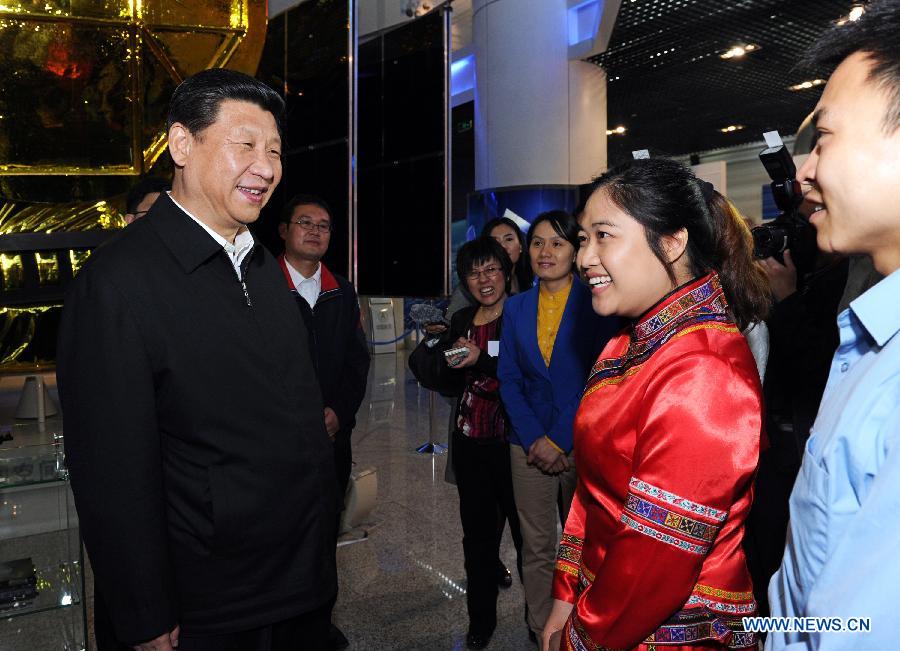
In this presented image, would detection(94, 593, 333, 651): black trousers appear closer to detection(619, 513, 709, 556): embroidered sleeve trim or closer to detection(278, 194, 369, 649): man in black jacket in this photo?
detection(619, 513, 709, 556): embroidered sleeve trim

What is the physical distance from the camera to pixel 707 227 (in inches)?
53.8

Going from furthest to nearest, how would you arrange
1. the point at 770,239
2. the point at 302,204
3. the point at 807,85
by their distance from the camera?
the point at 807,85 < the point at 302,204 < the point at 770,239

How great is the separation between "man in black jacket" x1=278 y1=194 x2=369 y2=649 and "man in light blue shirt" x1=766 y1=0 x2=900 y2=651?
2.05 m

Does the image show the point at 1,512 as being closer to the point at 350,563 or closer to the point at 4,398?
the point at 350,563

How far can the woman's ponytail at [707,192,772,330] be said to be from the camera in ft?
4.58

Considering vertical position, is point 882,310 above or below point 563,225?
below

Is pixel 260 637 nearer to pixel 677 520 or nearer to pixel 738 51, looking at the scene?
pixel 677 520

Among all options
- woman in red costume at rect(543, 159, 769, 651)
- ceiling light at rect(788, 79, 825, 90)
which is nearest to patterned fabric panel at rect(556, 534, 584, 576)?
woman in red costume at rect(543, 159, 769, 651)

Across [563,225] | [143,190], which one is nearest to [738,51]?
[563,225]

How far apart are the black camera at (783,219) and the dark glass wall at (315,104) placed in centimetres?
255

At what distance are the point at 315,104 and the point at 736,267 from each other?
3.46 m

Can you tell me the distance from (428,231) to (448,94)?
2.91 ft

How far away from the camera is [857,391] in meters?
0.67

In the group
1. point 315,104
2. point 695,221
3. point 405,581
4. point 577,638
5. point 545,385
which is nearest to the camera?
point 577,638
